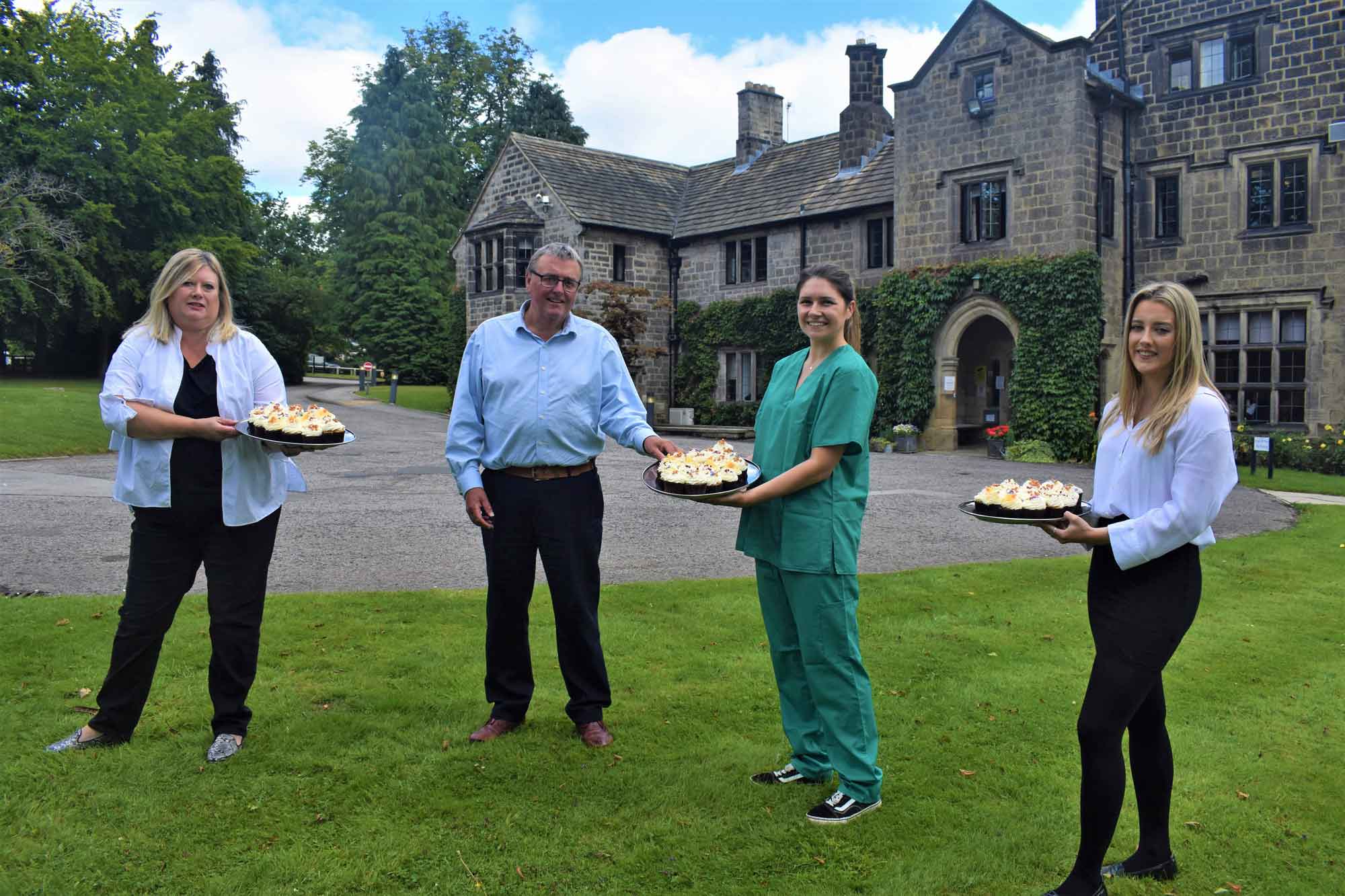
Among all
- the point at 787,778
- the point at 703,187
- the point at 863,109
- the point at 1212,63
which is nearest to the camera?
the point at 787,778

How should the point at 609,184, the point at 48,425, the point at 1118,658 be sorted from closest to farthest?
the point at 1118,658
the point at 48,425
the point at 609,184

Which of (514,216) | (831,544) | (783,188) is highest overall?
(783,188)

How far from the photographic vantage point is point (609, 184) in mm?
32344

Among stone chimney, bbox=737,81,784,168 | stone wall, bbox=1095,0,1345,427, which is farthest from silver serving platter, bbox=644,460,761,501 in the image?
stone chimney, bbox=737,81,784,168

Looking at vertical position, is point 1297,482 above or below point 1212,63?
below

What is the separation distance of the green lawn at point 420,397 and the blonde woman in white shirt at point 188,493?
1084 inches

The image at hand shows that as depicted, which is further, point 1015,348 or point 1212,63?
point 1015,348

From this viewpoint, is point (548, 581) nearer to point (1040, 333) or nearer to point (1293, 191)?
point (1040, 333)

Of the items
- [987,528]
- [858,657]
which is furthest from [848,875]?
[987,528]

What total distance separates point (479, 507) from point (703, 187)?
30.0 m

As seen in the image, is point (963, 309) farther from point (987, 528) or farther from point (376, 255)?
point (376, 255)

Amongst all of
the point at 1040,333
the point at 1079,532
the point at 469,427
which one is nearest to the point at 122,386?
the point at 469,427

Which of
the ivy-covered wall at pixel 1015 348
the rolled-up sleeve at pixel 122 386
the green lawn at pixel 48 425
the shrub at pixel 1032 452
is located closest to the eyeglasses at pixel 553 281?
the rolled-up sleeve at pixel 122 386

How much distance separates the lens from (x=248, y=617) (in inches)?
190
